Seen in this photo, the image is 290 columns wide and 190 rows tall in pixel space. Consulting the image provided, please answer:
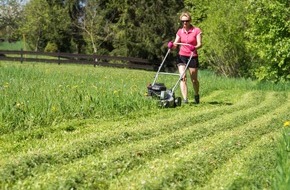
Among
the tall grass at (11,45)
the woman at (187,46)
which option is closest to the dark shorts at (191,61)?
the woman at (187,46)

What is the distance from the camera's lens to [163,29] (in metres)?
35.7

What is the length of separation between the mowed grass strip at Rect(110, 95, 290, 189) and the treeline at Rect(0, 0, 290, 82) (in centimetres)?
1153

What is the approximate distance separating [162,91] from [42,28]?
32432 mm

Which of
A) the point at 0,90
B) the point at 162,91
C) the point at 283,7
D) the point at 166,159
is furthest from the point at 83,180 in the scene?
the point at 283,7

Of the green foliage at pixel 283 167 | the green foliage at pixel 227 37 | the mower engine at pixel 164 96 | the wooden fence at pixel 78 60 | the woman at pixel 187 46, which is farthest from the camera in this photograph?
the wooden fence at pixel 78 60

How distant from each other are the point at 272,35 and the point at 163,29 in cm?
1840

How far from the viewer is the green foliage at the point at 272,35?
1748 cm

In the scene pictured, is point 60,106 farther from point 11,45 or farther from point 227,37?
point 11,45

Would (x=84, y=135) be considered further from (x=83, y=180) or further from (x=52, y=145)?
(x=83, y=180)

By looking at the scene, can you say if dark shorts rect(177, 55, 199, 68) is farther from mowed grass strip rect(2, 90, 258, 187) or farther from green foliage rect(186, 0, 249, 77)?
green foliage rect(186, 0, 249, 77)

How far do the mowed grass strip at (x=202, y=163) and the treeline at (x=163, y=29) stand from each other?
11.5 metres

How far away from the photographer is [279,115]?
8688 mm

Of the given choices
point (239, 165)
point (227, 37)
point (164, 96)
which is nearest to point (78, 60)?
point (227, 37)

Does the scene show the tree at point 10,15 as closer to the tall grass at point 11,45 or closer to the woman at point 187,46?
the tall grass at point 11,45
